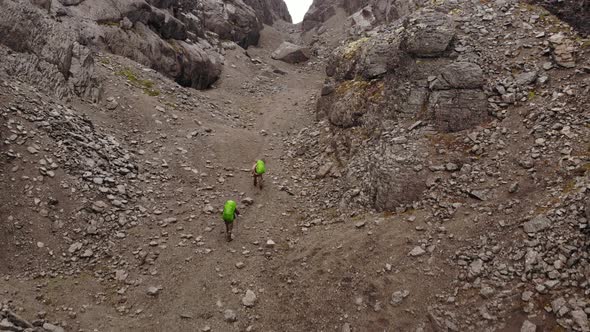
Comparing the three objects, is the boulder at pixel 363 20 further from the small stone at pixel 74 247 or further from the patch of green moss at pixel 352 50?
the small stone at pixel 74 247

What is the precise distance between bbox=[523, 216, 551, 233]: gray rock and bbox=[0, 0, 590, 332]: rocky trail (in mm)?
95

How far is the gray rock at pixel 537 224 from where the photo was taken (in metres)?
13.3

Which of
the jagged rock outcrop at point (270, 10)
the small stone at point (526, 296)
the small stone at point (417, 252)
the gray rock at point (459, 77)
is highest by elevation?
the jagged rock outcrop at point (270, 10)

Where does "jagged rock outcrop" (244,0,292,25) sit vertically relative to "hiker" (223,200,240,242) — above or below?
above

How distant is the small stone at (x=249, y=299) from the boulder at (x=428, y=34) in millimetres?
15499

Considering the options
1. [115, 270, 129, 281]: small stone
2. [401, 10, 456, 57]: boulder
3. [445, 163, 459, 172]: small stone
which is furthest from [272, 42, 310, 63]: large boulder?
[115, 270, 129, 281]: small stone

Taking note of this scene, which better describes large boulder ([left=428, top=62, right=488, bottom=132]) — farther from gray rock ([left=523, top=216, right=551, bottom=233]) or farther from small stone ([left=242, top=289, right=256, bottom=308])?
small stone ([left=242, top=289, right=256, bottom=308])

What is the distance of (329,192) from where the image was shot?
21641 millimetres

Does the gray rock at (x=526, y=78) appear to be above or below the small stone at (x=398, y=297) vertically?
above

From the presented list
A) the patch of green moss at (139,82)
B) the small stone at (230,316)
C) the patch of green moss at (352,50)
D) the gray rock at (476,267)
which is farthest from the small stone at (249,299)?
the patch of green moss at (352,50)

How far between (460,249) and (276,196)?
10.6 meters

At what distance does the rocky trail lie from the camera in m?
13.7

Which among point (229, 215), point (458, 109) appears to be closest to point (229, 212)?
point (229, 215)

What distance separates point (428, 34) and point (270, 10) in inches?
2488
